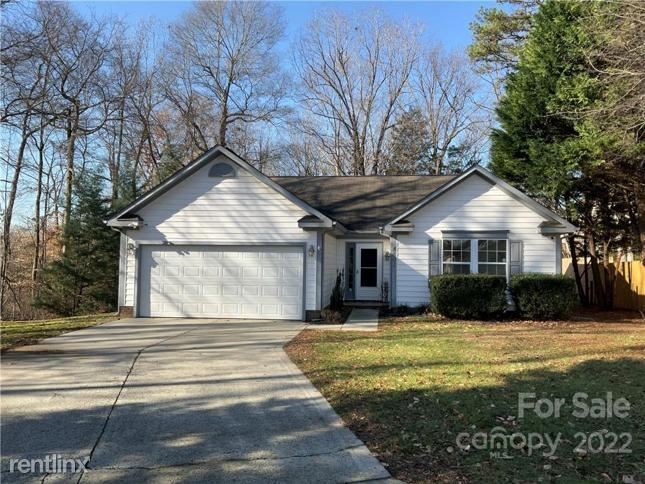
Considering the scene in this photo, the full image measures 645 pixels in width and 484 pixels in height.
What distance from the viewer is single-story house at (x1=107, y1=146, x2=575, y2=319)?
45.7ft

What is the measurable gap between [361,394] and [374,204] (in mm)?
12865

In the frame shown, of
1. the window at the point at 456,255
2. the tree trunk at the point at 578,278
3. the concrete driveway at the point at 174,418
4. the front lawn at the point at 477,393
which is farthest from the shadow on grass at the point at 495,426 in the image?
the tree trunk at the point at 578,278

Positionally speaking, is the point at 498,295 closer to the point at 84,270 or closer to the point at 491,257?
the point at 491,257

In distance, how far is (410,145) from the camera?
35406mm

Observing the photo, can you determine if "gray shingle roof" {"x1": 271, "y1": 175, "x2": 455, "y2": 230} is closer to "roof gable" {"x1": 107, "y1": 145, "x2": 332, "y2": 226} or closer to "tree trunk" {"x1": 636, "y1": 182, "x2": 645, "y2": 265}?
"roof gable" {"x1": 107, "y1": 145, "x2": 332, "y2": 226}

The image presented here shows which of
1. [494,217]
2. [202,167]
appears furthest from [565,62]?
[202,167]

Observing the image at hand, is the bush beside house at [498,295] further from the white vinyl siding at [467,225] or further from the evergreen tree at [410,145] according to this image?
the evergreen tree at [410,145]

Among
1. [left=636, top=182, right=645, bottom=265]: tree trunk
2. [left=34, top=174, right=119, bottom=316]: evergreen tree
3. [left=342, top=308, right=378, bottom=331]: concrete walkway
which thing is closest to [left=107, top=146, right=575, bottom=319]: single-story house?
[left=342, top=308, right=378, bottom=331]: concrete walkway

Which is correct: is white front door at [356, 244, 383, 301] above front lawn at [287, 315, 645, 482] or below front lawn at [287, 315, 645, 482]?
above

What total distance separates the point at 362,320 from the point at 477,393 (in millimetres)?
7641

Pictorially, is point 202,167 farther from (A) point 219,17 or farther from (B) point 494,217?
(A) point 219,17

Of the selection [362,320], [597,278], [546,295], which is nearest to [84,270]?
[362,320]

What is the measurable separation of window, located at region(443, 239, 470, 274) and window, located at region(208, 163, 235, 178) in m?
6.74

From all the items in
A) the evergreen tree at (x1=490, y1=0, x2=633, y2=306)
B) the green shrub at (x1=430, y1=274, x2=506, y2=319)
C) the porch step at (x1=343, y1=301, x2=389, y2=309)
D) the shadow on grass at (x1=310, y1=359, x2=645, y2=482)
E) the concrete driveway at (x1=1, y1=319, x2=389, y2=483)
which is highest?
the evergreen tree at (x1=490, y1=0, x2=633, y2=306)
